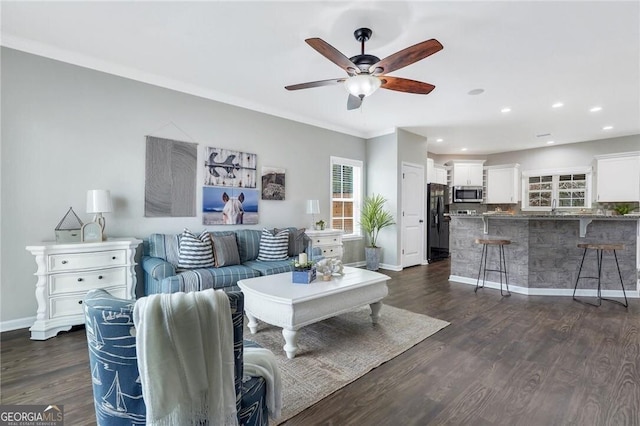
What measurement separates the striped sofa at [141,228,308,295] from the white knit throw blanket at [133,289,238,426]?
218cm

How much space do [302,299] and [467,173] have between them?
7.39 m

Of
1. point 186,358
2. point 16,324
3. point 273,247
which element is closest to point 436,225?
point 273,247

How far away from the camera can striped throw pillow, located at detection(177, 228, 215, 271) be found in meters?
3.31

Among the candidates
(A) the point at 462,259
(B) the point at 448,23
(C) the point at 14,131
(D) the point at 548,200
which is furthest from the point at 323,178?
(D) the point at 548,200

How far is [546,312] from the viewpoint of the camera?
3.50 m

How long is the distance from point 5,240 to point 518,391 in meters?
4.56

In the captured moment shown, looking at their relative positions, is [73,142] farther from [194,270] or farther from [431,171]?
[431,171]

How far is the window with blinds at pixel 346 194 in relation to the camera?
19.1ft

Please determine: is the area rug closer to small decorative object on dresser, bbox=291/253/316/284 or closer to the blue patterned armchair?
small decorative object on dresser, bbox=291/253/316/284

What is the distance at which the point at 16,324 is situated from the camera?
9.46 ft

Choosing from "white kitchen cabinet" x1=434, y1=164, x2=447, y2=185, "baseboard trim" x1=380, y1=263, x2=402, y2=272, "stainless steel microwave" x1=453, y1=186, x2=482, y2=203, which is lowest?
"baseboard trim" x1=380, y1=263, x2=402, y2=272

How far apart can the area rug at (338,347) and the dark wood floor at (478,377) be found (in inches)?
3.5

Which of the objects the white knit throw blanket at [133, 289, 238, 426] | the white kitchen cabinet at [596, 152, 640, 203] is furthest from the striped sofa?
the white kitchen cabinet at [596, 152, 640, 203]

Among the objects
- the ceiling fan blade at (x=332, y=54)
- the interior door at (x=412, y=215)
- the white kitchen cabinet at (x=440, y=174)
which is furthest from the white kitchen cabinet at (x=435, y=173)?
the ceiling fan blade at (x=332, y=54)
